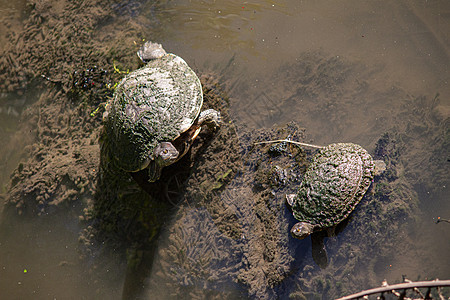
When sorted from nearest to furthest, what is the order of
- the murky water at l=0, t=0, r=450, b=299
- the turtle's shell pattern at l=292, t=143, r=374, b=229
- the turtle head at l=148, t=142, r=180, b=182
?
1. the turtle head at l=148, t=142, r=180, b=182
2. the turtle's shell pattern at l=292, t=143, r=374, b=229
3. the murky water at l=0, t=0, r=450, b=299

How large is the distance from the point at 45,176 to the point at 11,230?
885 millimetres

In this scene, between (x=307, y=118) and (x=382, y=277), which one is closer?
(x=382, y=277)

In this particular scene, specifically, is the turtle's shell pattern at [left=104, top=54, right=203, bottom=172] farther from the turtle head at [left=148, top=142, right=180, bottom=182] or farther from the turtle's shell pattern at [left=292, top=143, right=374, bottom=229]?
the turtle's shell pattern at [left=292, top=143, right=374, bottom=229]

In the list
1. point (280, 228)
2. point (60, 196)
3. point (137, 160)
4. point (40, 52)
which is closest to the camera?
point (137, 160)

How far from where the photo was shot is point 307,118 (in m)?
4.20

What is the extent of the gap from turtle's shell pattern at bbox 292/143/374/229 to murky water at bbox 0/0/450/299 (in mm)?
434

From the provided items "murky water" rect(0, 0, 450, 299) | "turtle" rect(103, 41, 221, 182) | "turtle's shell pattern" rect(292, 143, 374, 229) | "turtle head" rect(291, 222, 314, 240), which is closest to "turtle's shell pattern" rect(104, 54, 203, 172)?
"turtle" rect(103, 41, 221, 182)

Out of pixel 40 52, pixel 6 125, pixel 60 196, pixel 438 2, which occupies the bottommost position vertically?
pixel 60 196

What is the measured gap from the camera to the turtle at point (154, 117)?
11.8ft

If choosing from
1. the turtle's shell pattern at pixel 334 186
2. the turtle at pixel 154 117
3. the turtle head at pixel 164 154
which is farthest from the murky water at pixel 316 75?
the turtle head at pixel 164 154

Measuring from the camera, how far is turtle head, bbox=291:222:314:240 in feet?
11.9

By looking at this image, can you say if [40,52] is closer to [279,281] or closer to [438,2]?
[279,281]

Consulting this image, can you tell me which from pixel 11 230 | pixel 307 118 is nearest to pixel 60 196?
pixel 11 230

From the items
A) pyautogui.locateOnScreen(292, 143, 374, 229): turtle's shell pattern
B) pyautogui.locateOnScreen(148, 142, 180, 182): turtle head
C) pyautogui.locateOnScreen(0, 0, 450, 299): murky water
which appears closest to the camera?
pyautogui.locateOnScreen(148, 142, 180, 182): turtle head
